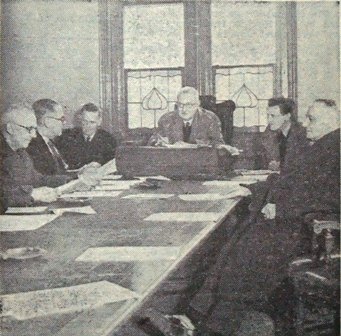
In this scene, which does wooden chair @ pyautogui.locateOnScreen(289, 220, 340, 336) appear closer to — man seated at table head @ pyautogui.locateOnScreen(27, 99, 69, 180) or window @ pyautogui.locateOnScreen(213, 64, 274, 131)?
window @ pyautogui.locateOnScreen(213, 64, 274, 131)

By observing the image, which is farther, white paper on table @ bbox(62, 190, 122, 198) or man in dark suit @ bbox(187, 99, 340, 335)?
white paper on table @ bbox(62, 190, 122, 198)

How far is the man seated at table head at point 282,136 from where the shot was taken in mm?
2850

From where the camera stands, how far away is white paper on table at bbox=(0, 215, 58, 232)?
2535mm

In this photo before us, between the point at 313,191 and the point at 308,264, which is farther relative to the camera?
the point at 313,191

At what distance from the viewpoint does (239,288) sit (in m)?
2.71

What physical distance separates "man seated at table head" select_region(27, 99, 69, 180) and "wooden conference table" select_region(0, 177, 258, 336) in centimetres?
33

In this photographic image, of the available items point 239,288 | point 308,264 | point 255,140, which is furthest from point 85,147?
point 308,264

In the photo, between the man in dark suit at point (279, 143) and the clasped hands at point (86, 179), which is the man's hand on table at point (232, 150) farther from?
the clasped hands at point (86, 179)

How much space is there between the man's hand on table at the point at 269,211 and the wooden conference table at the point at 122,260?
0.56 feet

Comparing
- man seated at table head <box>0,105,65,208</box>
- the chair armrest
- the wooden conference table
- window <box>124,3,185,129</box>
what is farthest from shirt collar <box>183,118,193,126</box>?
the chair armrest

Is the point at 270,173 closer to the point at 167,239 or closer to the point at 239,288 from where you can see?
the point at 239,288

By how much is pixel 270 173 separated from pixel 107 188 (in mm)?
849

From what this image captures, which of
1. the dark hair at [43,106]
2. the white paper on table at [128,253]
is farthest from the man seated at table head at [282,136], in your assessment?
the dark hair at [43,106]

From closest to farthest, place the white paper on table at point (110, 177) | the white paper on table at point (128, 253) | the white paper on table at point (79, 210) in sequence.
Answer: the white paper on table at point (128, 253) → the white paper on table at point (79, 210) → the white paper on table at point (110, 177)
